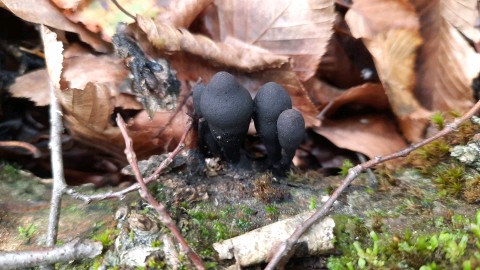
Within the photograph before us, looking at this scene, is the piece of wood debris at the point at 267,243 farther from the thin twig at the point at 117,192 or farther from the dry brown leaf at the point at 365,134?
the dry brown leaf at the point at 365,134

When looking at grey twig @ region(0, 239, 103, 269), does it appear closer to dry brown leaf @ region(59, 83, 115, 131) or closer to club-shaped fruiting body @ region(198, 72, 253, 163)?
club-shaped fruiting body @ region(198, 72, 253, 163)

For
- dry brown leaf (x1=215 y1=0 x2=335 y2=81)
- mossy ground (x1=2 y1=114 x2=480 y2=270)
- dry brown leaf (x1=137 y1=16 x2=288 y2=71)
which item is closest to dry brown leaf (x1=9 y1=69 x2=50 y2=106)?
mossy ground (x1=2 y1=114 x2=480 y2=270)

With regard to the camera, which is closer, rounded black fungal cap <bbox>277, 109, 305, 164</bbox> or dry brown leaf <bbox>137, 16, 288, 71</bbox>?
rounded black fungal cap <bbox>277, 109, 305, 164</bbox>

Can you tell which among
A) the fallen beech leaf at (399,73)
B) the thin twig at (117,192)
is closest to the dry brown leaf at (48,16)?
the thin twig at (117,192)

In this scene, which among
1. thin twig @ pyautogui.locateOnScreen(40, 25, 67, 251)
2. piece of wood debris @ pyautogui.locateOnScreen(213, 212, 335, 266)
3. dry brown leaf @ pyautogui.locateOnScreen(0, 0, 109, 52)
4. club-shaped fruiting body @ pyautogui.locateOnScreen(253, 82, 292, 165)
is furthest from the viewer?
dry brown leaf @ pyautogui.locateOnScreen(0, 0, 109, 52)

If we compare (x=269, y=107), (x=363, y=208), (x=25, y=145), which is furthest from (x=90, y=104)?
(x=363, y=208)

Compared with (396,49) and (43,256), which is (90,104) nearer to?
(43,256)
